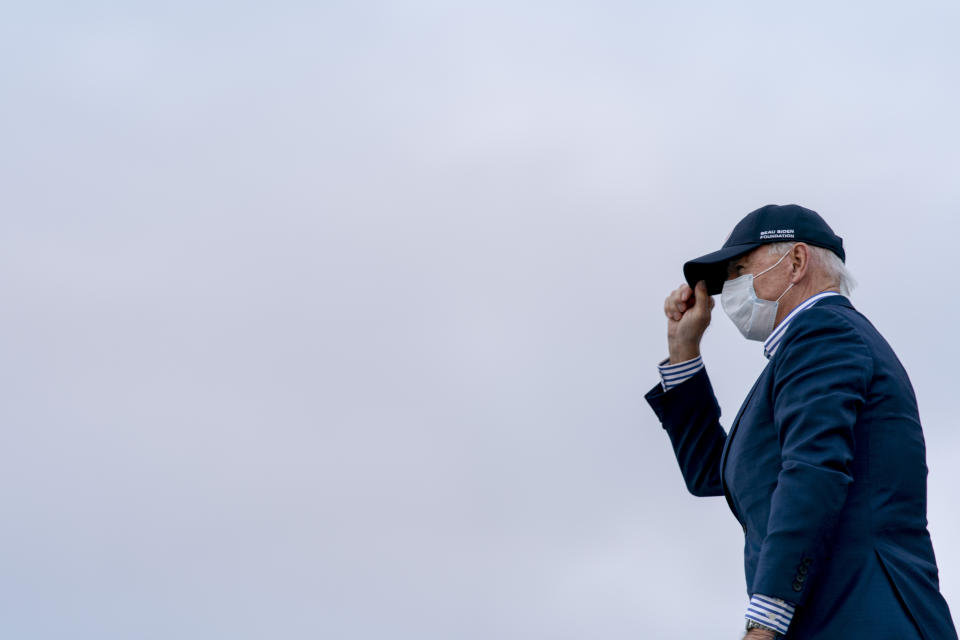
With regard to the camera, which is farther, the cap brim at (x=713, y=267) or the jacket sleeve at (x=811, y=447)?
the cap brim at (x=713, y=267)

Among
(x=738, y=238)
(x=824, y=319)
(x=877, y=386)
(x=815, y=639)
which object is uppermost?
(x=738, y=238)

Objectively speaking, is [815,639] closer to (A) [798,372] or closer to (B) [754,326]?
(A) [798,372]

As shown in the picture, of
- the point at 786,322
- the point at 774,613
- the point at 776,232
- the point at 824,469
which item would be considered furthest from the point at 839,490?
the point at 776,232

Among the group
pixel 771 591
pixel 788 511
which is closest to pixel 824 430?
pixel 788 511

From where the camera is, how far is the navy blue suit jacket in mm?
4961

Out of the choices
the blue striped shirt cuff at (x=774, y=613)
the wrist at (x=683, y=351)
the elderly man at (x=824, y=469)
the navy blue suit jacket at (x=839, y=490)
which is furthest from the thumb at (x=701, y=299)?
the blue striped shirt cuff at (x=774, y=613)

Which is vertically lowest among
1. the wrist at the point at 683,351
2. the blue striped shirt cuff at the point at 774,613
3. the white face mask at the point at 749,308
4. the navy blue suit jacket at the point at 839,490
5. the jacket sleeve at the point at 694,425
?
the blue striped shirt cuff at the point at 774,613

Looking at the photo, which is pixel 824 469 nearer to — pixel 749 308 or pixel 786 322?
pixel 786 322

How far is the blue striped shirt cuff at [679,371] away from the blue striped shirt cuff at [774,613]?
2404 millimetres

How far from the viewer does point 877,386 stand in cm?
532

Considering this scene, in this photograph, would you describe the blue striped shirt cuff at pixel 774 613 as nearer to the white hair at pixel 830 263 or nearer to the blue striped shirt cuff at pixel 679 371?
the white hair at pixel 830 263

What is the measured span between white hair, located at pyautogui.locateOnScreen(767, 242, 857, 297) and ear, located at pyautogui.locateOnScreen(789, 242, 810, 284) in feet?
0.10

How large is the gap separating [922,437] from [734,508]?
1024 millimetres

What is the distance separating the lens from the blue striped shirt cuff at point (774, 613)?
4.95 metres
